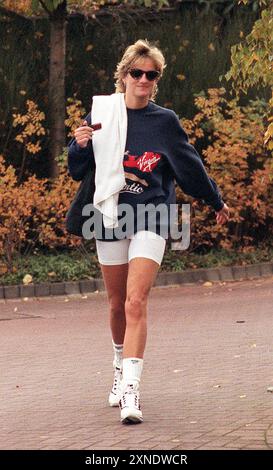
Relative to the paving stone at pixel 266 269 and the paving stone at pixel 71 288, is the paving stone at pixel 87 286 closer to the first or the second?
the paving stone at pixel 71 288

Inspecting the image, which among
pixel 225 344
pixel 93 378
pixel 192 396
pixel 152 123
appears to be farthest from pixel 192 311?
pixel 152 123

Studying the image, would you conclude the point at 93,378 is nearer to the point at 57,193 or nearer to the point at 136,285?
the point at 136,285

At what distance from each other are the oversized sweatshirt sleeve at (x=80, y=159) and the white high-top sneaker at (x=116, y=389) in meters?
1.16

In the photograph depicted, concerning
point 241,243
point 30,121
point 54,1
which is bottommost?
point 241,243

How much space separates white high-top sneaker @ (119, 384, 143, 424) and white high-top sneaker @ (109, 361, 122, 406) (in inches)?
21.5

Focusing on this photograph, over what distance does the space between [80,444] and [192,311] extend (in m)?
7.71

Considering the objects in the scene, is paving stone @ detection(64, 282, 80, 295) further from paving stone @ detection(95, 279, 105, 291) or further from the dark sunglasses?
the dark sunglasses

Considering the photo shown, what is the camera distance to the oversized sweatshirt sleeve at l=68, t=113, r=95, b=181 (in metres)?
8.48

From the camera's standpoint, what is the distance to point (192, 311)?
15.3 meters

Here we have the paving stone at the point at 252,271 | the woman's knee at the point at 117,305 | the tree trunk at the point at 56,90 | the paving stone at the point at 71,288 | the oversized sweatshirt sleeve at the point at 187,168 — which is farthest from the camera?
the tree trunk at the point at 56,90

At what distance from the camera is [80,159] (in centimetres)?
852

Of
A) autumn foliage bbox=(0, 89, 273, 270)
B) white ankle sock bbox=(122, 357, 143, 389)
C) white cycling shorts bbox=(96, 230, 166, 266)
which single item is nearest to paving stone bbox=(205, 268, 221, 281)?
autumn foliage bbox=(0, 89, 273, 270)

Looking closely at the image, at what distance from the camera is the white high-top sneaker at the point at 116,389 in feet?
29.1

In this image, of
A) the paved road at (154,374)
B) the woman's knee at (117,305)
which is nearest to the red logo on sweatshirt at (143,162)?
the woman's knee at (117,305)
